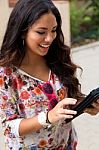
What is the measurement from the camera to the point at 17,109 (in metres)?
1.89

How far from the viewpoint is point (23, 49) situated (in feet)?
6.44

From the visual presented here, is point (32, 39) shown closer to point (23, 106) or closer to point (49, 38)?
point (49, 38)

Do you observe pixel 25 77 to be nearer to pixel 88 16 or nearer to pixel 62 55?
pixel 62 55

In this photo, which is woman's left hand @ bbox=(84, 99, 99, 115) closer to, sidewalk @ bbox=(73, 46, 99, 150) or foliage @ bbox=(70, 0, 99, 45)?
sidewalk @ bbox=(73, 46, 99, 150)

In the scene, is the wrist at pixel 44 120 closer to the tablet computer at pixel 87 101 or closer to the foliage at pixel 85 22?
the tablet computer at pixel 87 101

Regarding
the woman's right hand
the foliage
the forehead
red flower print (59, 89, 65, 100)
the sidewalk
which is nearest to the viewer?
the woman's right hand

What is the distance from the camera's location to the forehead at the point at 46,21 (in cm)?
184

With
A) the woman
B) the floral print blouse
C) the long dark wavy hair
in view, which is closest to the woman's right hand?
the woman

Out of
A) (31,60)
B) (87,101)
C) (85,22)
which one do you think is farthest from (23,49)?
(85,22)

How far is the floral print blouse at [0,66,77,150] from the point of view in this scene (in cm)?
186

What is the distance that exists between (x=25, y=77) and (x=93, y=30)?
913 centimetres

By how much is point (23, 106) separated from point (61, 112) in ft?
0.79

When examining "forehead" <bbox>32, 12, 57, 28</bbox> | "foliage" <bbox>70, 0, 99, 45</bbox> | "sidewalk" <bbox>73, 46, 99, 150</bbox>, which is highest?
"forehead" <bbox>32, 12, 57, 28</bbox>

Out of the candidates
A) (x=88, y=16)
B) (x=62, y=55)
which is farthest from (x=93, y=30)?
(x=62, y=55)
